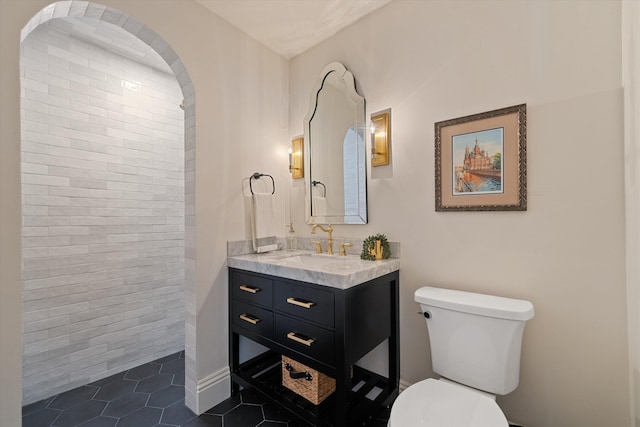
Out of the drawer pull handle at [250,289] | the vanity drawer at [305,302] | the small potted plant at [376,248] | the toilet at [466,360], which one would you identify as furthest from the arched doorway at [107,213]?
the toilet at [466,360]

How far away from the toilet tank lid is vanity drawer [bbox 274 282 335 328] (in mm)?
484

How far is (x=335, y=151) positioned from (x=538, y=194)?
4.25 ft

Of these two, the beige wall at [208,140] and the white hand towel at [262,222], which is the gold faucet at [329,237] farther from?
the beige wall at [208,140]

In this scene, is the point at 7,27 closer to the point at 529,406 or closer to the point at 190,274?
the point at 190,274

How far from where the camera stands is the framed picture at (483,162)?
4.75ft

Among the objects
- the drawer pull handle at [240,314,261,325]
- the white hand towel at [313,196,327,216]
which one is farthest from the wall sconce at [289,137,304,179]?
the drawer pull handle at [240,314,261,325]

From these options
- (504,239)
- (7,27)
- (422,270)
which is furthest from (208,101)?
(504,239)

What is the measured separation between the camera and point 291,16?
1997 mm

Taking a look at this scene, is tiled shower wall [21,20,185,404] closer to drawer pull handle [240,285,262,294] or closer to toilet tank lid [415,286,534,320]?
drawer pull handle [240,285,262,294]

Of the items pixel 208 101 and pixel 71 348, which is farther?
pixel 71 348

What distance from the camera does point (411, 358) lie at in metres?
1.81

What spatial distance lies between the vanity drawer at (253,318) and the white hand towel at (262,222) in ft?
1.44

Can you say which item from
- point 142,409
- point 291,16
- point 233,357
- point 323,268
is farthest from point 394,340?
point 291,16

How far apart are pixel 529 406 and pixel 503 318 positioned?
0.59m
